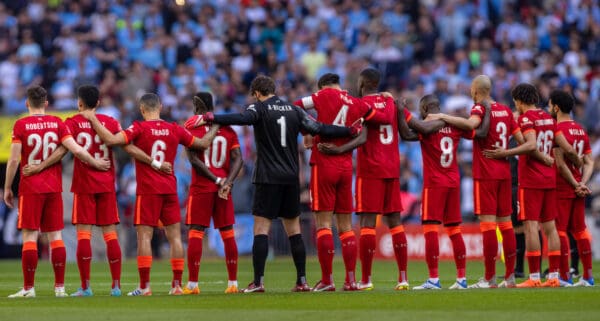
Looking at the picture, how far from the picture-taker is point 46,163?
54.7ft

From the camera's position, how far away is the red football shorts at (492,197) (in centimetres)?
1744

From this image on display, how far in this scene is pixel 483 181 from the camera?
17.5 meters

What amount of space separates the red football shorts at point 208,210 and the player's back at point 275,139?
0.75 metres

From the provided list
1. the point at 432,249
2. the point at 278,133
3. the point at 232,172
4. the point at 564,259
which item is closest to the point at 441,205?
the point at 432,249

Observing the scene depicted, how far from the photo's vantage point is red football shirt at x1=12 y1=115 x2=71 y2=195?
16.7 m

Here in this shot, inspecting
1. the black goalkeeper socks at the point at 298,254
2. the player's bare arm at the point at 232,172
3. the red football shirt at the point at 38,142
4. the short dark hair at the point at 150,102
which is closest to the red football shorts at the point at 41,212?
the red football shirt at the point at 38,142

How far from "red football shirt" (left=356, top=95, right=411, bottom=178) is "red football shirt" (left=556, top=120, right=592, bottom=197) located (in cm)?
242

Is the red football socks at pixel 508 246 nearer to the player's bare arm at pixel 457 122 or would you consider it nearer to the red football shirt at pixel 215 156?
the player's bare arm at pixel 457 122

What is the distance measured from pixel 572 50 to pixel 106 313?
72.2 ft

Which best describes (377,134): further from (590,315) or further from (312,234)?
(312,234)

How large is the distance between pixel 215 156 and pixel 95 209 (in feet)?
5.65

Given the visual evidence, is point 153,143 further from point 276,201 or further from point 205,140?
point 276,201

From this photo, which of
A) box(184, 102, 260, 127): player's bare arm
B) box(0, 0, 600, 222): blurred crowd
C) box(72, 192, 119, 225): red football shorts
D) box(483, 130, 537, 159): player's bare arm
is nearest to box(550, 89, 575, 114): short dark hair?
box(483, 130, 537, 159): player's bare arm

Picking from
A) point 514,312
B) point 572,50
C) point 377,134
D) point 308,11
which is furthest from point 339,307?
point 308,11
